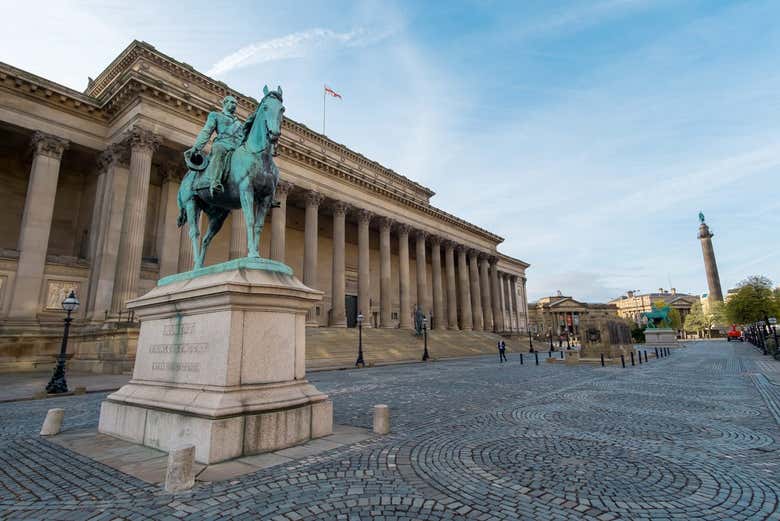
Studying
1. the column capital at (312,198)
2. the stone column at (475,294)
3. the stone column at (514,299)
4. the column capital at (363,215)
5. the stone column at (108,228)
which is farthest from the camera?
the stone column at (514,299)

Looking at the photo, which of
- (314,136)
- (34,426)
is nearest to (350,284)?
(314,136)

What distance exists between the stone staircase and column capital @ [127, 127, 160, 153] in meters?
15.9

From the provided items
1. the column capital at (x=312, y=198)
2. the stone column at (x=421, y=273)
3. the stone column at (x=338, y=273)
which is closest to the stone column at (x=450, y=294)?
the stone column at (x=421, y=273)

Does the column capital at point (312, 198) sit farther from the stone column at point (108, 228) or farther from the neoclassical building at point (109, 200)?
the stone column at point (108, 228)

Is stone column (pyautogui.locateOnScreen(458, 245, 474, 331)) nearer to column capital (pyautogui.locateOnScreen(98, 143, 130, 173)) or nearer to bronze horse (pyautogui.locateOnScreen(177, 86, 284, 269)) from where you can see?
column capital (pyautogui.locateOnScreen(98, 143, 130, 173))

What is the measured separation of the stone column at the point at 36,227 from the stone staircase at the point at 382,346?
15.8 m

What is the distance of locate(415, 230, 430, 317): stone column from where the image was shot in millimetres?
42469

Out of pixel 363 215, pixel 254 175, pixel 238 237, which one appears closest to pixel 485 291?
pixel 363 215

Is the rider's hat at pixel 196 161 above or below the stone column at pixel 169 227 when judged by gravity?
below

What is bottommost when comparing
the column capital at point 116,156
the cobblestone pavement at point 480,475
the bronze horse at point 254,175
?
the cobblestone pavement at point 480,475

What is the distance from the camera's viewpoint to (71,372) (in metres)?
20.2

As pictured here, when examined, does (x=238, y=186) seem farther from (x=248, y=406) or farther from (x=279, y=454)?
(x=279, y=454)

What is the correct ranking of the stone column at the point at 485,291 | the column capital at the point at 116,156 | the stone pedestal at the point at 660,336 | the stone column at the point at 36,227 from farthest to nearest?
the stone column at the point at 485,291 → the stone pedestal at the point at 660,336 → the column capital at the point at 116,156 → the stone column at the point at 36,227

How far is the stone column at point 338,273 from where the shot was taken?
3397cm
